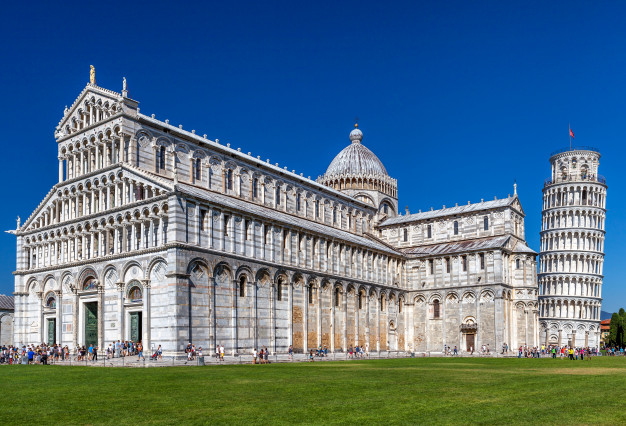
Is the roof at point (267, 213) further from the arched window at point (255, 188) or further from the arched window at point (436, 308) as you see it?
the arched window at point (436, 308)

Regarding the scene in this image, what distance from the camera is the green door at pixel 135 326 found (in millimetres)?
48812

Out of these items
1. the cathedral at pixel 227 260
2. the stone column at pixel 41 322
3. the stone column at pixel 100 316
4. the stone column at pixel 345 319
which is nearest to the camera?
the cathedral at pixel 227 260

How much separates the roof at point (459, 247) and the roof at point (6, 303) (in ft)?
160

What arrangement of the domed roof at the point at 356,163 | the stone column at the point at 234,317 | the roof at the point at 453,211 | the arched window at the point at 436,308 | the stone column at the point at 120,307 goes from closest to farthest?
the stone column at the point at 120,307, the stone column at the point at 234,317, the arched window at the point at 436,308, the roof at the point at 453,211, the domed roof at the point at 356,163

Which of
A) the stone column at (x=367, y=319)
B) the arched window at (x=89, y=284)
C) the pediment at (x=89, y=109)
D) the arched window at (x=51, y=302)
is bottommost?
the stone column at (x=367, y=319)

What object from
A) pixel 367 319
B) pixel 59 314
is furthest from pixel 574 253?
pixel 59 314

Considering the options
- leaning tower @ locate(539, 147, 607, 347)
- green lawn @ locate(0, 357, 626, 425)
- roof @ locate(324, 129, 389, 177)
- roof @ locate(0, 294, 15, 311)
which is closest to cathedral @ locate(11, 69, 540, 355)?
roof @ locate(324, 129, 389, 177)

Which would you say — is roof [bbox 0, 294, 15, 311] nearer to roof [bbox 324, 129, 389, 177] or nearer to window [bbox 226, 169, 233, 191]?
window [bbox 226, 169, 233, 191]

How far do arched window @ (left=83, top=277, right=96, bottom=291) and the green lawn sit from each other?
25.3 m

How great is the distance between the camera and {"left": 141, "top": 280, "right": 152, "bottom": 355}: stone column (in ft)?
154

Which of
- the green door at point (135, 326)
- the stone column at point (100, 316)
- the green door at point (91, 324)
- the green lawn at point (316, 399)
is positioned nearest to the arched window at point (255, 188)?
the stone column at point (100, 316)

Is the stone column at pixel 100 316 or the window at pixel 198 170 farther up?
the window at pixel 198 170

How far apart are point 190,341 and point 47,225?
70.6ft

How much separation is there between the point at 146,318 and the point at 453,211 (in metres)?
44.8
